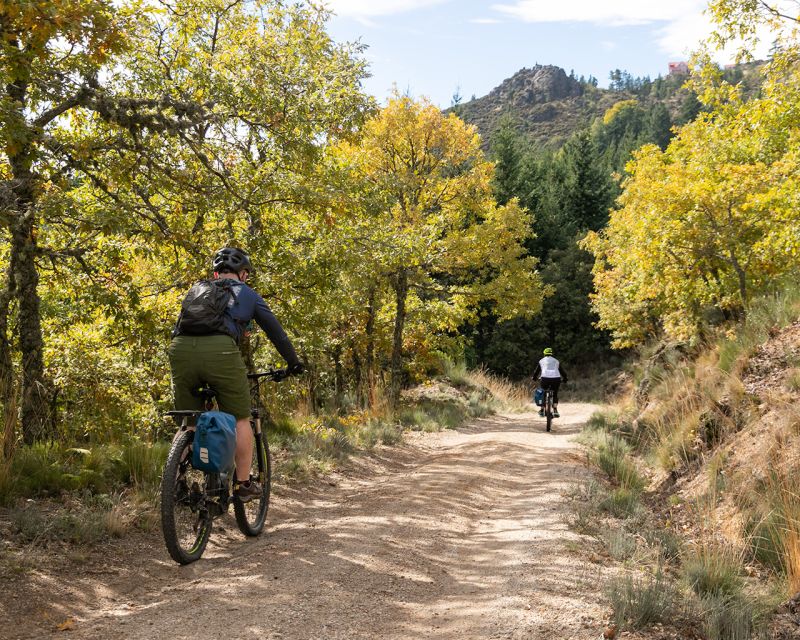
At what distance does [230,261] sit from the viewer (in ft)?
15.1

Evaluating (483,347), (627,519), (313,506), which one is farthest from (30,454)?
(483,347)

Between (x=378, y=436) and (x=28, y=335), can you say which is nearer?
(x=28, y=335)

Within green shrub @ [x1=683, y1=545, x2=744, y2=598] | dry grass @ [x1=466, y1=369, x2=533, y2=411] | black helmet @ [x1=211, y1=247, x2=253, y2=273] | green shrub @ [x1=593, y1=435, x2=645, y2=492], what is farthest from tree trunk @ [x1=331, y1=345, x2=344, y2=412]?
green shrub @ [x1=683, y1=545, x2=744, y2=598]

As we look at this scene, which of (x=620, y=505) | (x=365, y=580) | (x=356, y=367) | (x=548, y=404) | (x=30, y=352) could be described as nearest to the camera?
Answer: (x=365, y=580)

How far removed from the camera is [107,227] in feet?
16.9

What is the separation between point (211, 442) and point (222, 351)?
60 centimetres

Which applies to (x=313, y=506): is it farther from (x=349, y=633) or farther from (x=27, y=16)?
(x=27, y=16)

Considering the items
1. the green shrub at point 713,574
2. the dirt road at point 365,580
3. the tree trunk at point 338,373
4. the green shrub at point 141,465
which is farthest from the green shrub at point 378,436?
the tree trunk at point 338,373

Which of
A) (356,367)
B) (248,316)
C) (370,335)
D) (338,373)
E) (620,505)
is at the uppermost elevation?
(248,316)

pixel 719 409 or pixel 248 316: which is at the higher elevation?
pixel 248 316

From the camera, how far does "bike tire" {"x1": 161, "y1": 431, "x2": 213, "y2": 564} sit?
388cm

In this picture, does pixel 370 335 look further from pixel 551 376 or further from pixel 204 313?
pixel 204 313

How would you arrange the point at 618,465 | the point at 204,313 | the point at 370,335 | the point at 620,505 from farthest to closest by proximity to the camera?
the point at 370,335, the point at 618,465, the point at 620,505, the point at 204,313

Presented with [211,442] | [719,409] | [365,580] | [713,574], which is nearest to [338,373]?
[719,409]
